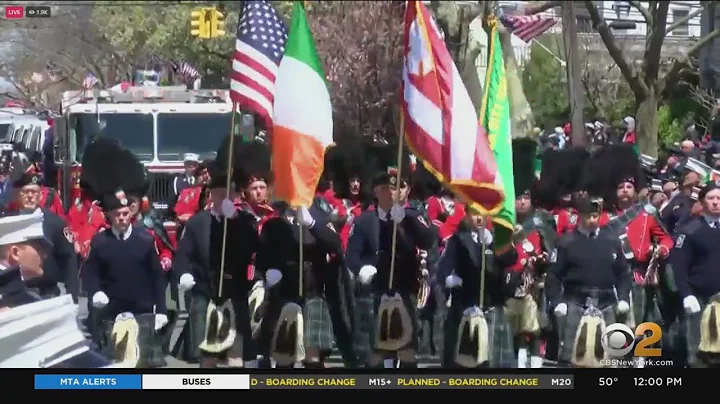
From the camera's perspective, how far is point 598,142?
3625 millimetres

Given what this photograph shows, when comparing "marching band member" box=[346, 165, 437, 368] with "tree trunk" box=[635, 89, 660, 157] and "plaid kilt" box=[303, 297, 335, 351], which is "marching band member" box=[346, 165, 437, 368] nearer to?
"plaid kilt" box=[303, 297, 335, 351]

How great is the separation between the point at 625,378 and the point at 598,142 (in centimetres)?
96

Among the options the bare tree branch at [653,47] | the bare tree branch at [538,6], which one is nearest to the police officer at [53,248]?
the bare tree branch at [538,6]

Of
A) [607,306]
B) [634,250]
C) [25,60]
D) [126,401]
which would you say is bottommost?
[126,401]

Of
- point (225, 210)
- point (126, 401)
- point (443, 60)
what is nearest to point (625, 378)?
point (443, 60)

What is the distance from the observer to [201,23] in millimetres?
3498

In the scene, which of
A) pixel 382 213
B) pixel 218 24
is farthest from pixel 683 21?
pixel 218 24

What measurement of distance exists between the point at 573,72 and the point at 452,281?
97 centimetres

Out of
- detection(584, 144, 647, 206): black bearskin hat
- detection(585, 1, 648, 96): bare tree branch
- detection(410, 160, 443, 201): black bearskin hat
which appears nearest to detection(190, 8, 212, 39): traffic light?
detection(410, 160, 443, 201): black bearskin hat

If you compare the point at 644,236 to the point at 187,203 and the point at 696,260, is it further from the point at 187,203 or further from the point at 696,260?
the point at 187,203

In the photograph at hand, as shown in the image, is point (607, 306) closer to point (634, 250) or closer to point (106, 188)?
point (634, 250)

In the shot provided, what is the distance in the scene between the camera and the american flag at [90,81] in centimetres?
353

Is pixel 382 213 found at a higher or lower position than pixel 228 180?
lower

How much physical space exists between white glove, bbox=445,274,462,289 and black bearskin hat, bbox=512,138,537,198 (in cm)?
42
